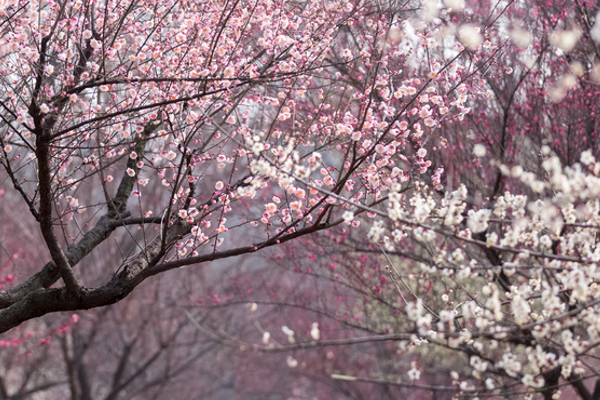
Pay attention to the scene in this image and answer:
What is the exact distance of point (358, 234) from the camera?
844 centimetres

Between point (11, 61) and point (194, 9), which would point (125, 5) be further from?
point (11, 61)

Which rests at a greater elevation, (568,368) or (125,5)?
(125,5)

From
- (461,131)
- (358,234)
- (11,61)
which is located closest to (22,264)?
(358,234)

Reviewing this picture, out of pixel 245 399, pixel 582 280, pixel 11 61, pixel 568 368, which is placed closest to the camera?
pixel 582 280

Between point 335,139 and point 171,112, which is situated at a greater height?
point 171,112

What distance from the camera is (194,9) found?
5145mm

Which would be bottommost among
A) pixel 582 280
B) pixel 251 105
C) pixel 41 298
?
pixel 582 280

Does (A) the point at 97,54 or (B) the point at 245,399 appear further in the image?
(B) the point at 245,399

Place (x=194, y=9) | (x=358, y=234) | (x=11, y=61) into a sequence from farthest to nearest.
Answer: (x=358, y=234) → (x=194, y=9) → (x=11, y=61)

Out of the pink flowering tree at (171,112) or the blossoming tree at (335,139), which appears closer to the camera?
the blossoming tree at (335,139)

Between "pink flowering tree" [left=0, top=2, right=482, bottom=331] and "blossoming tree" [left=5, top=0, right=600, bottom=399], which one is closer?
"blossoming tree" [left=5, top=0, right=600, bottom=399]

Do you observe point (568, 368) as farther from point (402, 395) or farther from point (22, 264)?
point (22, 264)

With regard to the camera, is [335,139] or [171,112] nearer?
[171,112]

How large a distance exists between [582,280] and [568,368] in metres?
0.57
